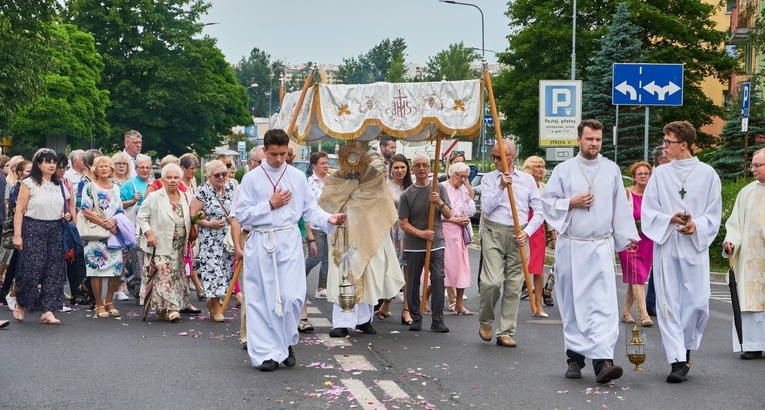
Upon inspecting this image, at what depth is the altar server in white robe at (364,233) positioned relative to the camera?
1200cm

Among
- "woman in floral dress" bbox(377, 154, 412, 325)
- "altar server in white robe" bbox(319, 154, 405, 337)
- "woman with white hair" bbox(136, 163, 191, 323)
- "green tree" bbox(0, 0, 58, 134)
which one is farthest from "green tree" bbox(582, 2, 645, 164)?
"altar server in white robe" bbox(319, 154, 405, 337)

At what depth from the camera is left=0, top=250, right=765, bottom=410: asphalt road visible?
26.3 feet

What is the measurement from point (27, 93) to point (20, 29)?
306 cm

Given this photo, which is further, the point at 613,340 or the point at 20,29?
A: the point at 20,29

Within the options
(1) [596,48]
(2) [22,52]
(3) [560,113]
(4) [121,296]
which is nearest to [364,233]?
(4) [121,296]

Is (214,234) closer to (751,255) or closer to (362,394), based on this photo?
(362,394)

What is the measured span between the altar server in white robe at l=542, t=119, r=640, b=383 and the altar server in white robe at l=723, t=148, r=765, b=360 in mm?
1799

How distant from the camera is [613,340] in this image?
29.6 ft

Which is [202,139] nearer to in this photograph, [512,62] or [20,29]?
[512,62]

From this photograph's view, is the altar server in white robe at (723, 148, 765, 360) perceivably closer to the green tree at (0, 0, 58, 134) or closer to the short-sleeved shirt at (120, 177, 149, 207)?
the short-sleeved shirt at (120, 177, 149, 207)

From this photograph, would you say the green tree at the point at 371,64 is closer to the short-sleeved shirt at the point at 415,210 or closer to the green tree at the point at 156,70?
the green tree at the point at 156,70

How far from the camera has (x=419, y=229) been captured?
1273 cm

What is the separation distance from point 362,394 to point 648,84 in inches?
559

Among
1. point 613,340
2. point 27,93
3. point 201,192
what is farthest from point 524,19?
point 613,340
